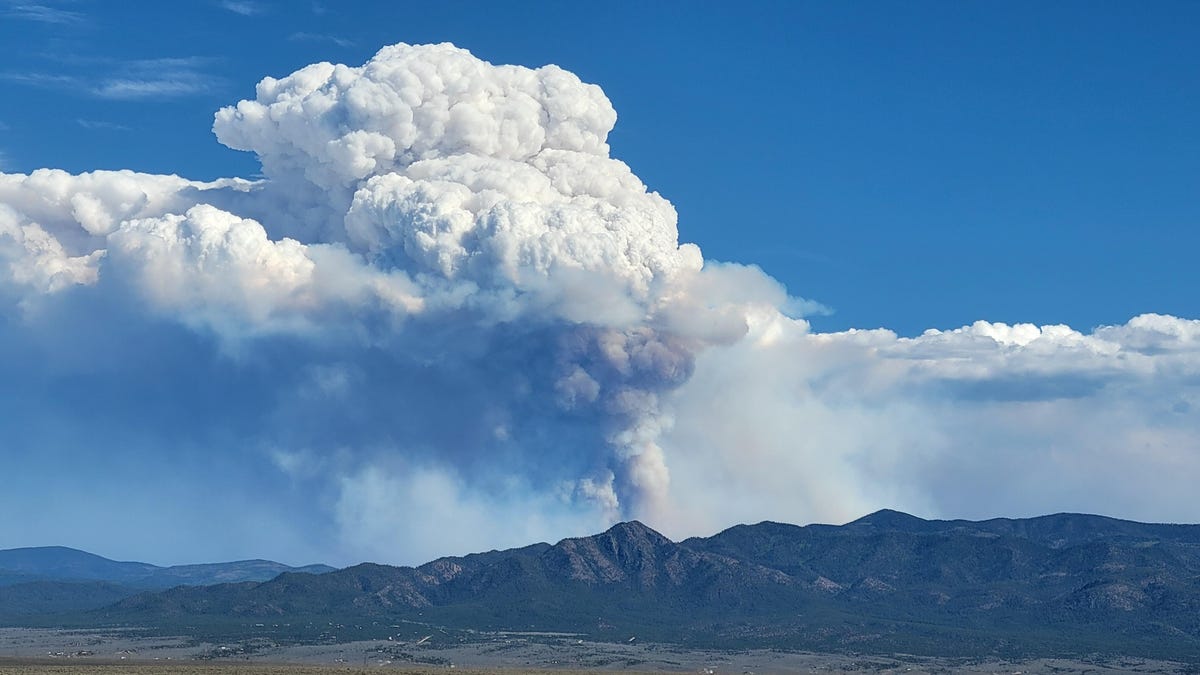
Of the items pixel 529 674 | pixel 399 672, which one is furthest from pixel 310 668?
pixel 529 674

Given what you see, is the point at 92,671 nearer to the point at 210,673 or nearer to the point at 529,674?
the point at 210,673

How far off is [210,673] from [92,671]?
14.1 meters

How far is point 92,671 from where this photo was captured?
170 meters

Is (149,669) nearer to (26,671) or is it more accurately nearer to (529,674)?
(26,671)

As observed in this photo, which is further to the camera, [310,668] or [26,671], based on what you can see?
[310,668]

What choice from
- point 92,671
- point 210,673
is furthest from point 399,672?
point 92,671

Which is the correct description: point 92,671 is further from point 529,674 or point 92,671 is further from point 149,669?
point 529,674

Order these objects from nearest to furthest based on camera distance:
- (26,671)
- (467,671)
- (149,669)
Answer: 1. (26,671)
2. (149,669)
3. (467,671)

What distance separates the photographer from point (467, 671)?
647ft

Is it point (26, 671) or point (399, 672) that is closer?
point (26, 671)

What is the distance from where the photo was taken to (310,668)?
630ft

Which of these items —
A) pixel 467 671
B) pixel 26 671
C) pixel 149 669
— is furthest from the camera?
pixel 467 671

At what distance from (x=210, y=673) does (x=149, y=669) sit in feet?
41.0

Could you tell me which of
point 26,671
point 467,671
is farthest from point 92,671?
point 467,671
